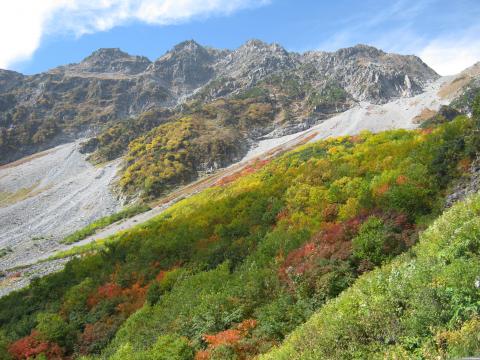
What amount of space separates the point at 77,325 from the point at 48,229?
51.8 metres

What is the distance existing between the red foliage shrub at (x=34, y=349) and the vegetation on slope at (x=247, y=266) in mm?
57

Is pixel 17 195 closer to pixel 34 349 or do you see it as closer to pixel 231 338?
pixel 34 349

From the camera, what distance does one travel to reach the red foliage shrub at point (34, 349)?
1786 cm

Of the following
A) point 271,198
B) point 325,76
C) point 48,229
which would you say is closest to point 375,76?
point 325,76

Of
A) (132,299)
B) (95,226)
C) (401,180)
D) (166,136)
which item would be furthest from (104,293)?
(166,136)

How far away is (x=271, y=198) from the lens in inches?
1040

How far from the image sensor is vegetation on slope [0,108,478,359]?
45.1 feet

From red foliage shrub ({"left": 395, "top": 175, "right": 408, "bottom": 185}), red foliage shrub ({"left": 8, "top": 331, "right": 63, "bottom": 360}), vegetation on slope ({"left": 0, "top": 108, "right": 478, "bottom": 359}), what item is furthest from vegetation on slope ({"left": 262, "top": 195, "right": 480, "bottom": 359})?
red foliage shrub ({"left": 8, "top": 331, "right": 63, "bottom": 360})

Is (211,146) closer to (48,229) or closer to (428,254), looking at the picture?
(48,229)

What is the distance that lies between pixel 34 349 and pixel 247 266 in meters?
10.6

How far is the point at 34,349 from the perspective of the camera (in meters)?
18.0

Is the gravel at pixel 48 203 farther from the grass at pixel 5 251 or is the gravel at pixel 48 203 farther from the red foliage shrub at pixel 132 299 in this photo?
the red foliage shrub at pixel 132 299

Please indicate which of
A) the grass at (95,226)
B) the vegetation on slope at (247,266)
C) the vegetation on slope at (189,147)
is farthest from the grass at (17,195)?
the vegetation on slope at (247,266)

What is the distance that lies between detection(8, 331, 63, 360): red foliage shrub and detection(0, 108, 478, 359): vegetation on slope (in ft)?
0.19
